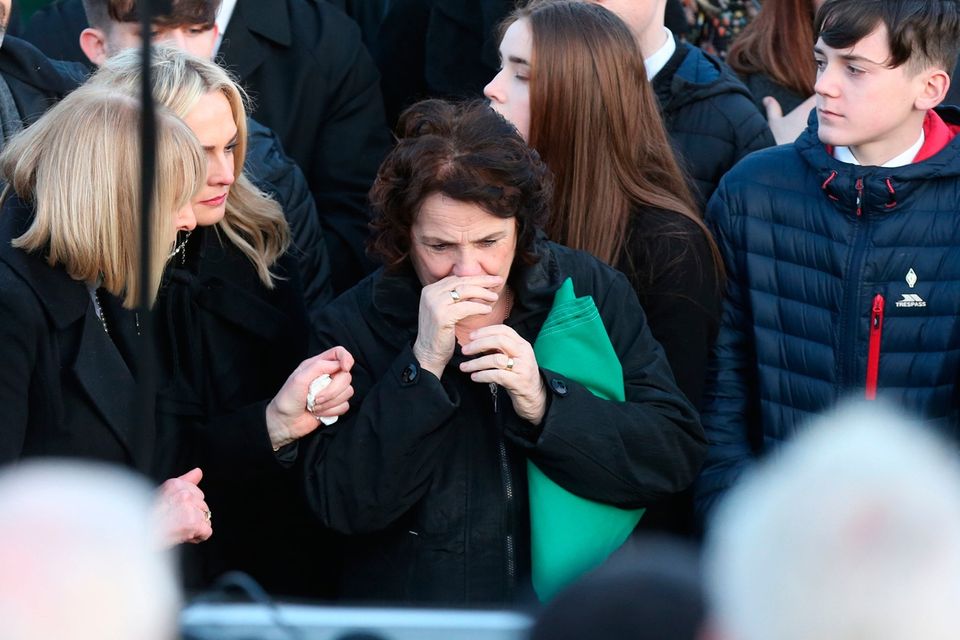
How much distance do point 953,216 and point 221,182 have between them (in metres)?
1.71

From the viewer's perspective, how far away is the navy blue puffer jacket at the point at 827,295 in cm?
334

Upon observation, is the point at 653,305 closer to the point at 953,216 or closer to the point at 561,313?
the point at 561,313

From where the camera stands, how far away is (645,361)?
3.08 metres

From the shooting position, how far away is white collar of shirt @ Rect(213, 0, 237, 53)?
414 cm

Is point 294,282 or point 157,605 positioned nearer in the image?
point 157,605

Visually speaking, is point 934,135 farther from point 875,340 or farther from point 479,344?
point 479,344

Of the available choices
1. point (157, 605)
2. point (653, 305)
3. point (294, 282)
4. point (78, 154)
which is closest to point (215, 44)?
point (294, 282)

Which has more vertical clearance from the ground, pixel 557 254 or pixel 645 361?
pixel 557 254

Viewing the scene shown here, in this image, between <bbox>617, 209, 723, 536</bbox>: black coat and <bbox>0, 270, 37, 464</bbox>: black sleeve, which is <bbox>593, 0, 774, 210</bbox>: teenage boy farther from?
<bbox>0, 270, 37, 464</bbox>: black sleeve

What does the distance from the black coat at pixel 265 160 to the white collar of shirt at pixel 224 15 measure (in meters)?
0.44

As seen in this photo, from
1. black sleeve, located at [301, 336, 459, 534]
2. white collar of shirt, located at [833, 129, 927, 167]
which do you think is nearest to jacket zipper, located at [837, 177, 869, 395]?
white collar of shirt, located at [833, 129, 927, 167]

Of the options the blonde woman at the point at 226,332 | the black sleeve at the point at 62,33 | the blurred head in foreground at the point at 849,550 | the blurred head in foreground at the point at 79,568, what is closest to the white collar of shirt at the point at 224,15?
the black sleeve at the point at 62,33

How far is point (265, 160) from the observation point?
12.3ft

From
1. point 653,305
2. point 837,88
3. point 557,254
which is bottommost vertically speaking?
point 653,305
